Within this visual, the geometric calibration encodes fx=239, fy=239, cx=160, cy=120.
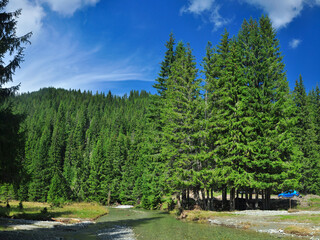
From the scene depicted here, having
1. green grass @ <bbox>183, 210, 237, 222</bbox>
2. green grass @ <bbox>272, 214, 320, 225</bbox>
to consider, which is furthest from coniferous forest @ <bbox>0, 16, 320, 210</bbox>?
green grass @ <bbox>272, 214, 320, 225</bbox>

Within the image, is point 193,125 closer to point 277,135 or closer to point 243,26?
point 277,135

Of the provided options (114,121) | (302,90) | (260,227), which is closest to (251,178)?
(260,227)

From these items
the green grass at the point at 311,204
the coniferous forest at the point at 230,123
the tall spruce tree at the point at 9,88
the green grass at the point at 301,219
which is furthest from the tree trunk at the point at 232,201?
the tall spruce tree at the point at 9,88

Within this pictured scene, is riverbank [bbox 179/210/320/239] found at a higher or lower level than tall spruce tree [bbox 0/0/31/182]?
lower

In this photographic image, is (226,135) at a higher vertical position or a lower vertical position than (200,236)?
higher

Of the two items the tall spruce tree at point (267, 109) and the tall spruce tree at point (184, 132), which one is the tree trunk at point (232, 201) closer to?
the tall spruce tree at point (267, 109)

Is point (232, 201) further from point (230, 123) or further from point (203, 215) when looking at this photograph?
point (230, 123)

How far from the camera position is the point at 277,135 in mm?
29078

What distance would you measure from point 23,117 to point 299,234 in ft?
64.1

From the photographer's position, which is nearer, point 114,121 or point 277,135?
point 277,135

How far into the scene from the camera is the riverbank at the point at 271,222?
674 inches

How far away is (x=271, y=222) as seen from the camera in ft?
68.0

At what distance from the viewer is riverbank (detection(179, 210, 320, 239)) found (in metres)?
17.1

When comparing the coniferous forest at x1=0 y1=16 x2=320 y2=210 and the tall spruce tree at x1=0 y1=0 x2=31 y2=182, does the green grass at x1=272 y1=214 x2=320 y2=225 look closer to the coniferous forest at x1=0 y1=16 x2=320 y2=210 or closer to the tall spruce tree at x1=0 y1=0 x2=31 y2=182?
the coniferous forest at x1=0 y1=16 x2=320 y2=210
